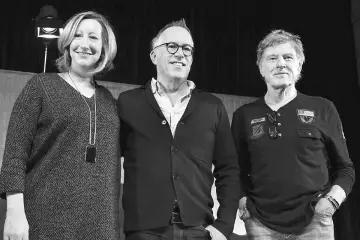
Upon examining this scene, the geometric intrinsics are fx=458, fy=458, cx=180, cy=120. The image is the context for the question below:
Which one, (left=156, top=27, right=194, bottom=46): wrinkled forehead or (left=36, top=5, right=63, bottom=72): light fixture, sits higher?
(left=36, top=5, right=63, bottom=72): light fixture

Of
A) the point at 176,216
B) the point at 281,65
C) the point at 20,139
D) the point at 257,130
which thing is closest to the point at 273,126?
the point at 257,130

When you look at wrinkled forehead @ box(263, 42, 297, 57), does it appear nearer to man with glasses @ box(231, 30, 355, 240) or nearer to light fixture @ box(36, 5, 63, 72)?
man with glasses @ box(231, 30, 355, 240)

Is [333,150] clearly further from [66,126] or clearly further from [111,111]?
[66,126]

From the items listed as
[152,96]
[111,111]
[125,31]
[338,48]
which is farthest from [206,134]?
[125,31]

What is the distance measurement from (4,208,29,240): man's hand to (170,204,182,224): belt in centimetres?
51

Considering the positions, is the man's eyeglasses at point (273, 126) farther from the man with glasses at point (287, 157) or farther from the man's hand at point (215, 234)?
the man's hand at point (215, 234)

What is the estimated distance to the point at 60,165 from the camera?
1.54 metres

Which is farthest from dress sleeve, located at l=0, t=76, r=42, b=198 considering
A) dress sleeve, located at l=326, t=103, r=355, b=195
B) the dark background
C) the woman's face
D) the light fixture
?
the dark background

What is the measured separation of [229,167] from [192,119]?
0.25 m

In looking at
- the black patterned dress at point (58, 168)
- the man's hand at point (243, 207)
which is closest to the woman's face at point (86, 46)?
the black patterned dress at point (58, 168)

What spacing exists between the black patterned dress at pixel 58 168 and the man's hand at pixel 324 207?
2.78 feet

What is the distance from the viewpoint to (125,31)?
17.7 ft

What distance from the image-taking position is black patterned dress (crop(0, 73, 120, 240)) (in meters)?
1.50

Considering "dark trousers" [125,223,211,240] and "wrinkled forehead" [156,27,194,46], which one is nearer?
"dark trousers" [125,223,211,240]
